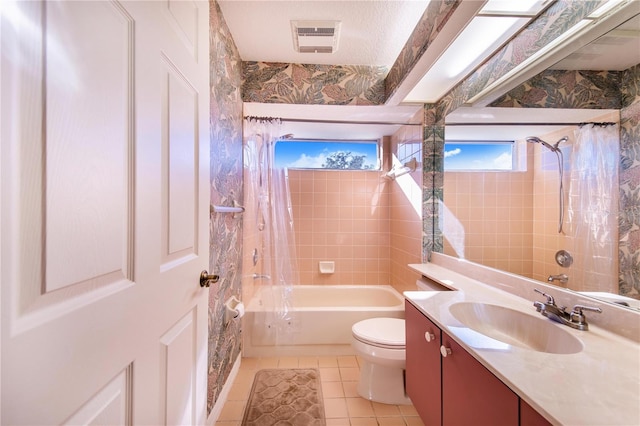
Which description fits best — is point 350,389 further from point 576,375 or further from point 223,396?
point 576,375

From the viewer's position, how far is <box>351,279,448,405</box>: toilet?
1.67 meters

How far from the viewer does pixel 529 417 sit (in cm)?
67

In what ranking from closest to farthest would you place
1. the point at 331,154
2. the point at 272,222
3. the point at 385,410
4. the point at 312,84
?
1. the point at 385,410
2. the point at 312,84
3. the point at 272,222
4. the point at 331,154

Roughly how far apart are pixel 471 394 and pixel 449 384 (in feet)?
0.49

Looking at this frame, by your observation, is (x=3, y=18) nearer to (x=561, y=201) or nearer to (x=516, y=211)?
(x=561, y=201)

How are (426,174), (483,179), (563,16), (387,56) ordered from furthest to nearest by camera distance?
(426,174), (387,56), (483,179), (563,16)

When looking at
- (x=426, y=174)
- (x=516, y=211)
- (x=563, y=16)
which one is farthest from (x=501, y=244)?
(x=563, y=16)

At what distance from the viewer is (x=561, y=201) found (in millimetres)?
1193

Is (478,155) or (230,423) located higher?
(478,155)

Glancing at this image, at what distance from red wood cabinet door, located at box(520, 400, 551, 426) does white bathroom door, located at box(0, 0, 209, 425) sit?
95cm

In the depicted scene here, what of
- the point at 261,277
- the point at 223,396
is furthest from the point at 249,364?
the point at 261,277

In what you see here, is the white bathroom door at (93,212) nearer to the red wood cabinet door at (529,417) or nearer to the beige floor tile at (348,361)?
the red wood cabinet door at (529,417)

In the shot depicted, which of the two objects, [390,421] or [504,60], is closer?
[504,60]

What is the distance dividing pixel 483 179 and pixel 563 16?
883 mm
